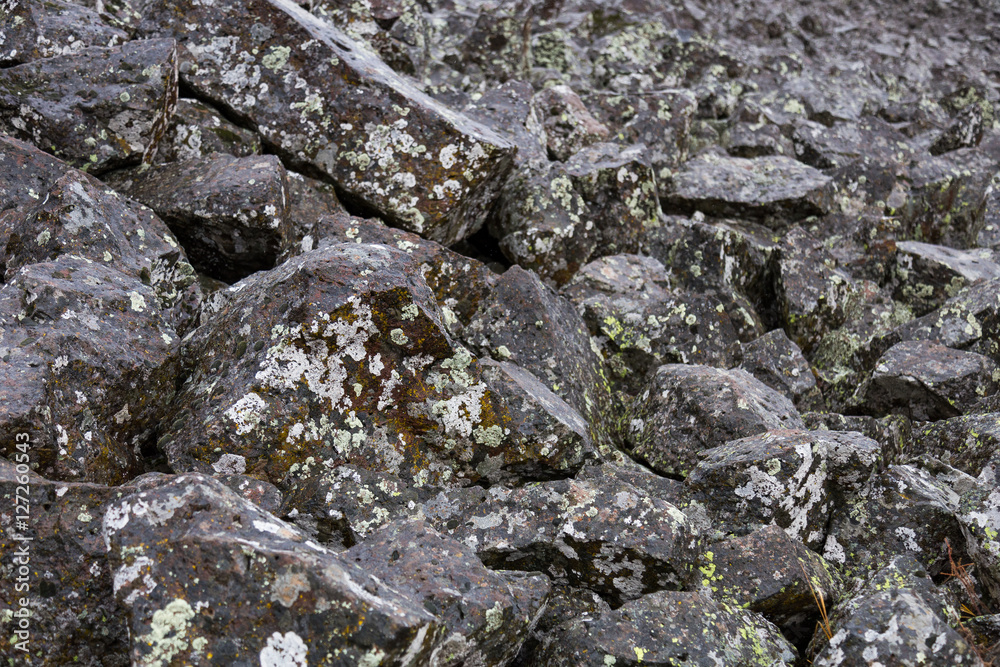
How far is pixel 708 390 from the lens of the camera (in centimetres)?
698

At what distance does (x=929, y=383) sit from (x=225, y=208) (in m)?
7.20

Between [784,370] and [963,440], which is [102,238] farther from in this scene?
[963,440]

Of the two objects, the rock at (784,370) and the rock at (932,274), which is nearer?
the rock at (784,370)

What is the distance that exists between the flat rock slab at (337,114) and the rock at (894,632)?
5298mm

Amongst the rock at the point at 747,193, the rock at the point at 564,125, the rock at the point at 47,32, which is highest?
the rock at the point at 47,32

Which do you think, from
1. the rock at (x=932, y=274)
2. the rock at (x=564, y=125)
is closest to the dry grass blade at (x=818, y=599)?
the rock at (x=932, y=274)

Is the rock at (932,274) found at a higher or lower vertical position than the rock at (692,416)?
higher

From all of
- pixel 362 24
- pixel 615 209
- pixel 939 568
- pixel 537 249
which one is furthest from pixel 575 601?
pixel 362 24

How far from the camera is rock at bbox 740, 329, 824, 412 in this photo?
27.1ft

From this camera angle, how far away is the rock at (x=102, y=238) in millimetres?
6016

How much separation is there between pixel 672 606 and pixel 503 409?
6.26 feet

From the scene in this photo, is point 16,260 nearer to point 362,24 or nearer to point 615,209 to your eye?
point 615,209

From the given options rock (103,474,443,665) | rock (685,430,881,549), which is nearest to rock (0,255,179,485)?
rock (103,474,443,665)

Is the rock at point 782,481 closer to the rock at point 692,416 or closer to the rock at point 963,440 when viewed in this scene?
the rock at point 692,416
